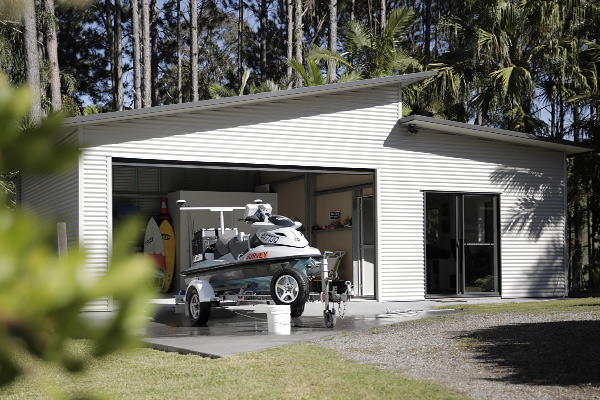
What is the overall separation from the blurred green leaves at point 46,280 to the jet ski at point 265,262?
→ 10.0 metres

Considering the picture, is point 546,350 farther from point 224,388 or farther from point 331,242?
point 331,242

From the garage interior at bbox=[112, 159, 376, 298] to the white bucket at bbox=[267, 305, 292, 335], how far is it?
4.53m

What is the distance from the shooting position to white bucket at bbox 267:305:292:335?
374 inches

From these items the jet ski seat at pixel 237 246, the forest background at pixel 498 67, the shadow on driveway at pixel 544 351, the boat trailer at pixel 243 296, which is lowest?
the shadow on driveway at pixel 544 351

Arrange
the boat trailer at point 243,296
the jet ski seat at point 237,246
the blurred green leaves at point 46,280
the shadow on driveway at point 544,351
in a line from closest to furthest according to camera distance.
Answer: the blurred green leaves at point 46,280 → the shadow on driveway at point 544,351 → the boat trailer at point 243,296 → the jet ski seat at point 237,246

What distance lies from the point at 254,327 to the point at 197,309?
105cm

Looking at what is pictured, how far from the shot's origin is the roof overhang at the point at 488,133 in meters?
14.7

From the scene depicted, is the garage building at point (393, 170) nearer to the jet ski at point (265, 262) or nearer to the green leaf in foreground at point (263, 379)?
the jet ski at point (265, 262)

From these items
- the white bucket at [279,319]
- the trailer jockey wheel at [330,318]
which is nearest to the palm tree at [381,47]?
the trailer jockey wheel at [330,318]

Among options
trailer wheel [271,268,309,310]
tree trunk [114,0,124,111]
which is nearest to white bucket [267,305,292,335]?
trailer wheel [271,268,309,310]

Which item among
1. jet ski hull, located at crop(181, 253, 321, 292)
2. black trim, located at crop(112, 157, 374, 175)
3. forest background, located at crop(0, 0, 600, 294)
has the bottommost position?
jet ski hull, located at crop(181, 253, 321, 292)

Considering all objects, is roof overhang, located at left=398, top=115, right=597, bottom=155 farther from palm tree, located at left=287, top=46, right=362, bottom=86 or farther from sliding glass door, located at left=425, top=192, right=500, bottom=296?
palm tree, located at left=287, top=46, right=362, bottom=86

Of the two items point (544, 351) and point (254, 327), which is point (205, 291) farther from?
point (544, 351)

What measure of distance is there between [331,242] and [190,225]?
3985 mm
